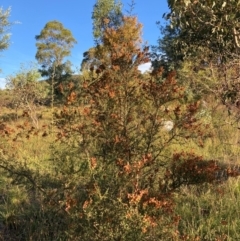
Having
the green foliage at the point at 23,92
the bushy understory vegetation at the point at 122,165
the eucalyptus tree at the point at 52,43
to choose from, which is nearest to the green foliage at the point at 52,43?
the eucalyptus tree at the point at 52,43

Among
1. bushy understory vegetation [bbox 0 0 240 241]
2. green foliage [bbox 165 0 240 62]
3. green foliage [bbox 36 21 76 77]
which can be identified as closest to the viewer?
bushy understory vegetation [bbox 0 0 240 241]

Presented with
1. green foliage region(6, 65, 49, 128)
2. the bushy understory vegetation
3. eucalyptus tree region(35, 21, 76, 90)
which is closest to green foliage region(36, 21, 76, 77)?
eucalyptus tree region(35, 21, 76, 90)

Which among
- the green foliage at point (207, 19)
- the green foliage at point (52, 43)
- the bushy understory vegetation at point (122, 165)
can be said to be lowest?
the bushy understory vegetation at point (122, 165)

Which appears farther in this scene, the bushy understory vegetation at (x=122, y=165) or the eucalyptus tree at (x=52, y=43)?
Answer: the eucalyptus tree at (x=52, y=43)

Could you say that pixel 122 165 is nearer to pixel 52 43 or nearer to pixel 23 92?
pixel 23 92

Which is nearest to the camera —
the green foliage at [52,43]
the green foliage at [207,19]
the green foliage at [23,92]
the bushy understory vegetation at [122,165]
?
the bushy understory vegetation at [122,165]

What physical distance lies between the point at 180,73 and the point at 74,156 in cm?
1245

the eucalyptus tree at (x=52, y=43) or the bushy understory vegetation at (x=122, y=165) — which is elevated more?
the eucalyptus tree at (x=52, y=43)

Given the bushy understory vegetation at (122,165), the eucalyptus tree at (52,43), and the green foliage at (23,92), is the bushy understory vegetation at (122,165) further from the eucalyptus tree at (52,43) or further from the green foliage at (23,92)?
the eucalyptus tree at (52,43)

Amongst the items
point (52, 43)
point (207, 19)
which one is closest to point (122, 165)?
point (207, 19)

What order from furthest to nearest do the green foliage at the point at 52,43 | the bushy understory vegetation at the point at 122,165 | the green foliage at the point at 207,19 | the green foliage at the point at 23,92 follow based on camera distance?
the green foliage at the point at 52,43
the green foliage at the point at 23,92
the green foliage at the point at 207,19
the bushy understory vegetation at the point at 122,165

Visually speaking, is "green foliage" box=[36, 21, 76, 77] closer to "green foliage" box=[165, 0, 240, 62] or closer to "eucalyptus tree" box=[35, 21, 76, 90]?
"eucalyptus tree" box=[35, 21, 76, 90]

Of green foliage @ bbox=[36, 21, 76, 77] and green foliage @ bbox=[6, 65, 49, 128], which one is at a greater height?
green foliage @ bbox=[36, 21, 76, 77]

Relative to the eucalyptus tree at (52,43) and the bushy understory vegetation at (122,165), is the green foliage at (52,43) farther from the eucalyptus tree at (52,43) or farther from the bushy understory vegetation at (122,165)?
the bushy understory vegetation at (122,165)
